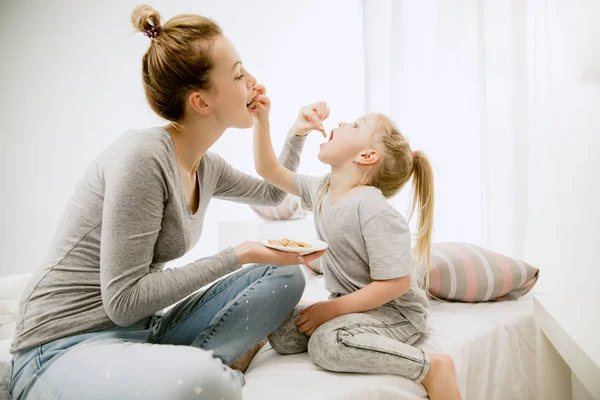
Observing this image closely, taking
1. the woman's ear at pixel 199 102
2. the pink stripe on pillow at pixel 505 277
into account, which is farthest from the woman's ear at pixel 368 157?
the pink stripe on pillow at pixel 505 277

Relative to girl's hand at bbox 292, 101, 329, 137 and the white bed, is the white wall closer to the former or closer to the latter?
girl's hand at bbox 292, 101, 329, 137

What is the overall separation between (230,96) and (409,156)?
556mm

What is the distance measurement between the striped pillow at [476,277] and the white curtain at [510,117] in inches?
17.4

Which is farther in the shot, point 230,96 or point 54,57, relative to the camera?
point 54,57

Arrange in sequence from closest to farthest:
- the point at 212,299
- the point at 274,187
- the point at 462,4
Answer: the point at 212,299 < the point at 274,187 < the point at 462,4

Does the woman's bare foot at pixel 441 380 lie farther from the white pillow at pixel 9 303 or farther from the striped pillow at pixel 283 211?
the striped pillow at pixel 283 211

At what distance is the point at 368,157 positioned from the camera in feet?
4.55

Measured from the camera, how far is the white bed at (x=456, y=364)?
3.21ft

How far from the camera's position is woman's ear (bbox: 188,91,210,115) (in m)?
1.13

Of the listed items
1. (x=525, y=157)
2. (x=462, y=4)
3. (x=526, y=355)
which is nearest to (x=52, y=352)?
(x=526, y=355)

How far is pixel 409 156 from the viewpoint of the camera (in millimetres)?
1408

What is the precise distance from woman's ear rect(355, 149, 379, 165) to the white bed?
496 mm

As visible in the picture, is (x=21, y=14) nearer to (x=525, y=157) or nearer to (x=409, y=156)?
(x=409, y=156)

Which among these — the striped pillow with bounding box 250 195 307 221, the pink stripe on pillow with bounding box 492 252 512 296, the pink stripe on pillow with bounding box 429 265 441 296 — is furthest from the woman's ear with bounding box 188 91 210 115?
the striped pillow with bounding box 250 195 307 221
